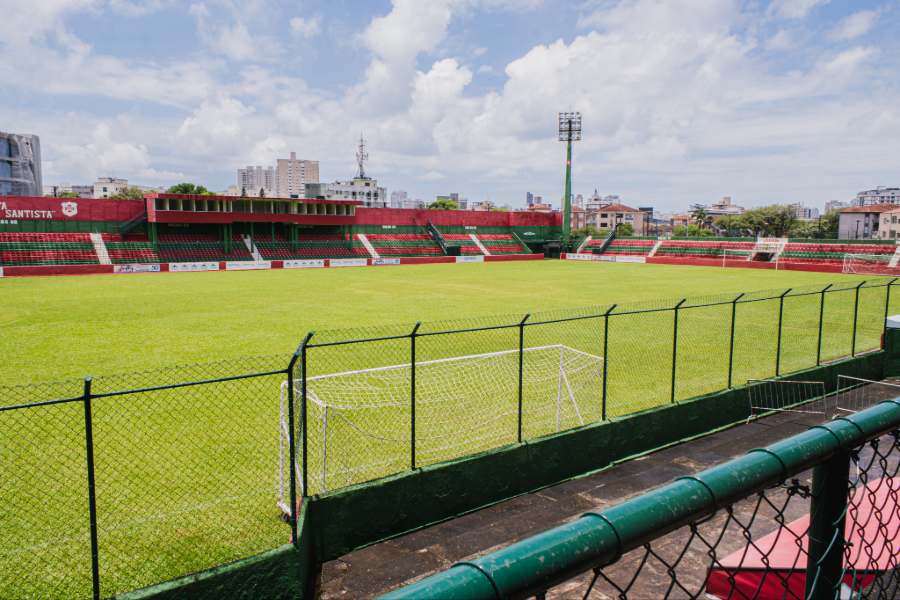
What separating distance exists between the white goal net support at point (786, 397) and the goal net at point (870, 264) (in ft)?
172

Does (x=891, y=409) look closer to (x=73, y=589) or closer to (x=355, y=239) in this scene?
(x=73, y=589)

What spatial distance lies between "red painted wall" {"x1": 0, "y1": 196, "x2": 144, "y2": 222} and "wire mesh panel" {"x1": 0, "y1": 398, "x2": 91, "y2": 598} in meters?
55.2

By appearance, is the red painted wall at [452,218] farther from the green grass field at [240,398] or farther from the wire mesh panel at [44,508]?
the wire mesh panel at [44,508]

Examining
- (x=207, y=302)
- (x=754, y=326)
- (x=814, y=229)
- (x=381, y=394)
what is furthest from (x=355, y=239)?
(x=814, y=229)

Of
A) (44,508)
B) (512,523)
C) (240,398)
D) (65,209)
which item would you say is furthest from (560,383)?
(65,209)

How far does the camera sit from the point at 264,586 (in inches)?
262

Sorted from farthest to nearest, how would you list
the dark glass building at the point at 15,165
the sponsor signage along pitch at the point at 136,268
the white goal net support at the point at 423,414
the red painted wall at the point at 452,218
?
the dark glass building at the point at 15,165
the red painted wall at the point at 452,218
the sponsor signage along pitch at the point at 136,268
the white goal net support at the point at 423,414

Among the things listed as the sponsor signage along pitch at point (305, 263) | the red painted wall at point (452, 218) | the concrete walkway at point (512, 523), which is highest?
the red painted wall at point (452, 218)

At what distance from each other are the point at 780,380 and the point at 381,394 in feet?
30.4

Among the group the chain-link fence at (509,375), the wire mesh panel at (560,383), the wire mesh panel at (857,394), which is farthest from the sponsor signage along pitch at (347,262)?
the wire mesh panel at (857,394)

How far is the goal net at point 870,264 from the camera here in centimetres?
5869

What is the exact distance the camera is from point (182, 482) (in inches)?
384

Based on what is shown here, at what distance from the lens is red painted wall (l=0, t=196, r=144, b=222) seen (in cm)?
5756

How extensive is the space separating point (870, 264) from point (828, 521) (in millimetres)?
70947
